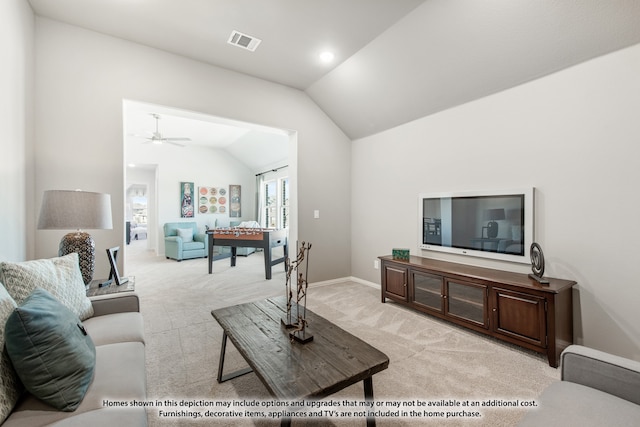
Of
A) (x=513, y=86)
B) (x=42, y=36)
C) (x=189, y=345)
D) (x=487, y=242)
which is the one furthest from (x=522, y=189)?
(x=42, y=36)

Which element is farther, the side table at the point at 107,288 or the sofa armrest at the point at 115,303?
the side table at the point at 107,288

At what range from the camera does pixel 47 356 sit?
1.04m

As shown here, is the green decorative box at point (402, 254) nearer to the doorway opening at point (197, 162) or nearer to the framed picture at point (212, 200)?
the doorway opening at point (197, 162)

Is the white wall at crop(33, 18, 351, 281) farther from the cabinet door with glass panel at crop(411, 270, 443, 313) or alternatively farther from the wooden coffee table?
the cabinet door with glass panel at crop(411, 270, 443, 313)

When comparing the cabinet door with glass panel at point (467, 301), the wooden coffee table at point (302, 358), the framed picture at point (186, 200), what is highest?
the framed picture at point (186, 200)

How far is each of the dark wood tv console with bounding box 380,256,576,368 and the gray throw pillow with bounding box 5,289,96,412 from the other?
2834mm

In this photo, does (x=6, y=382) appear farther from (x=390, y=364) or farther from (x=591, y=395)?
(x=591, y=395)

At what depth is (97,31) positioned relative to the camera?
286 centimetres

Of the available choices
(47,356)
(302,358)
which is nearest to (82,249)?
(47,356)

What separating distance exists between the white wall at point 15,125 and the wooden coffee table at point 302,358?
5.92 feet

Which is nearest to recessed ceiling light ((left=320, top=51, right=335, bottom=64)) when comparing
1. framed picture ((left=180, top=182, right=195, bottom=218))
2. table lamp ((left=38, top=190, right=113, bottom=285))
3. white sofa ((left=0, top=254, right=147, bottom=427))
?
table lamp ((left=38, top=190, right=113, bottom=285))

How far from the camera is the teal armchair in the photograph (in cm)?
662

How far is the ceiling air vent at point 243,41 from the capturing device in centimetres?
292

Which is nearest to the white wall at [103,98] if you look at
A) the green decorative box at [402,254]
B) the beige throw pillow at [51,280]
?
the beige throw pillow at [51,280]
